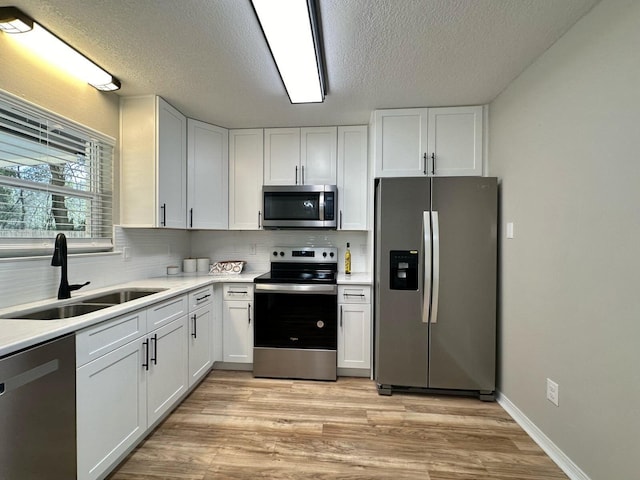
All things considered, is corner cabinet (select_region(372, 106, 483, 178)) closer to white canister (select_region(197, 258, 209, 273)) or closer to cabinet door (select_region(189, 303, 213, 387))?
cabinet door (select_region(189, 303, 213, 387))

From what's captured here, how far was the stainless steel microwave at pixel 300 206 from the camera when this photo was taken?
280cm

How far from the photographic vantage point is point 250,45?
1706mm

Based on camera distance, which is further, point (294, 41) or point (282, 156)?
point (282, 156)

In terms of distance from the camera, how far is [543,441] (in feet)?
5.74

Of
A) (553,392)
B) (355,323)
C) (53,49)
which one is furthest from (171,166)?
(553,392)

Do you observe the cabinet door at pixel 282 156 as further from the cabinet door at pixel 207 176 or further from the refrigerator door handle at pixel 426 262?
the refrigerator door handle at pixel 426 262

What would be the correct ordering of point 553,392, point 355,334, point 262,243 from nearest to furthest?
point 553,392 < point 355,334 < point 262,243

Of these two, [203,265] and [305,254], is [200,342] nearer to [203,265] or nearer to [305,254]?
[203,265]

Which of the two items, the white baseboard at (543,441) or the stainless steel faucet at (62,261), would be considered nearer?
the white baseboard at (543,441)

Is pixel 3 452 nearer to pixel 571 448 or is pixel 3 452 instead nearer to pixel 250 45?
pixel 250 45

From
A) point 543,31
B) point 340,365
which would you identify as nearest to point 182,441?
point 340,365

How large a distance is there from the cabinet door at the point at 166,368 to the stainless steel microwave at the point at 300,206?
4.14 feet

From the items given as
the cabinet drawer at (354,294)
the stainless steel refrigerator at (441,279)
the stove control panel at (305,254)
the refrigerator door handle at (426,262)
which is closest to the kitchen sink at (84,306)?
the stove control panel at (305,254)

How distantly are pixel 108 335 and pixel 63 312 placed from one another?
46 centimetres
